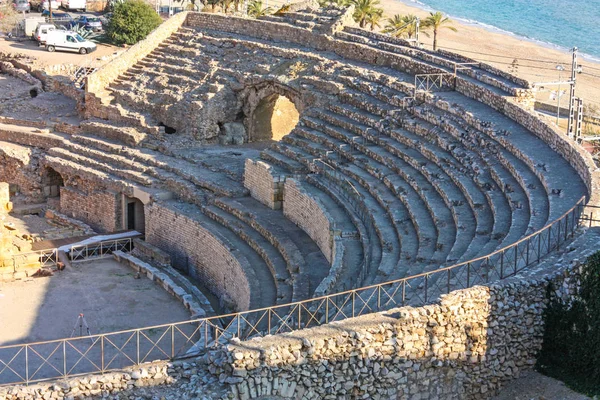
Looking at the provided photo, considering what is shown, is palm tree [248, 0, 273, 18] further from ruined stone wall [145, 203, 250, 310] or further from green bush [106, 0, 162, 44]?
ruined stone wall [145, 203, 250, 310]

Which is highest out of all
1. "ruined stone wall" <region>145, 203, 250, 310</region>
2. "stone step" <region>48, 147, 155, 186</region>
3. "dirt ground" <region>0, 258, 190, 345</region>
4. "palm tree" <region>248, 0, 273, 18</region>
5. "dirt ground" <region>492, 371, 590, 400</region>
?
"palm tree" <region>248, 0, 273, 18</region>

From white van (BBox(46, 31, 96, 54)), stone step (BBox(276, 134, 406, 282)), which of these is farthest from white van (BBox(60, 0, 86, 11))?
stone step (BBox(276, 134, 406, 282))

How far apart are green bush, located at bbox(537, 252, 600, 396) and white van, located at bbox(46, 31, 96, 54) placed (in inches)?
1262

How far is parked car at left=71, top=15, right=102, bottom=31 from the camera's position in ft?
164

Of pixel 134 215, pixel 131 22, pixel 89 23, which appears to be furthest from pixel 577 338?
pixel 89 23

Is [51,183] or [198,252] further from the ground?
[51,183]

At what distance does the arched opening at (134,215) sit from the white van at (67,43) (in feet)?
48.8

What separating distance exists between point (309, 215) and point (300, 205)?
73 cm

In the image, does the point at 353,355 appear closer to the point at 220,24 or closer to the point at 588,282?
the point at 588,282

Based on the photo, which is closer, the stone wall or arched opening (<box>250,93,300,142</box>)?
arched opening (<box>250,93,300,142</box>)

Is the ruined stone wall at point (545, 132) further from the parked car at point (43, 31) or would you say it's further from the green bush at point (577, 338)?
the parked car at point (43, 31)

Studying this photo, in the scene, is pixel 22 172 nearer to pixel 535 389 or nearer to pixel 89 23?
pixel 89 23

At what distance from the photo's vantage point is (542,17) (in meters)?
72.4

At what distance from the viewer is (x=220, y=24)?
129 feet
